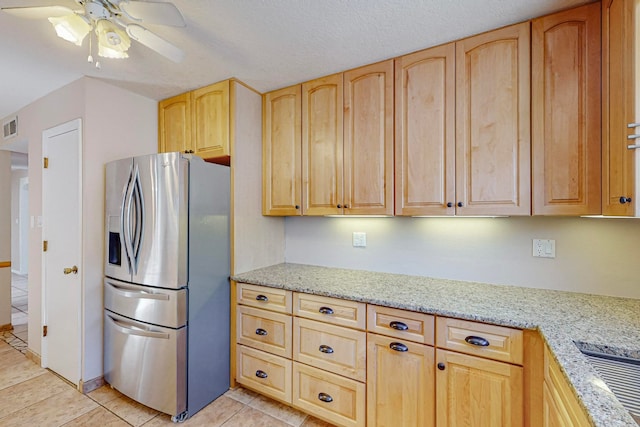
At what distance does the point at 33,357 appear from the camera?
2.61 meters

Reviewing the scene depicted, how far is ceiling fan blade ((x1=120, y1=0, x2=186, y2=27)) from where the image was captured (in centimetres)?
116

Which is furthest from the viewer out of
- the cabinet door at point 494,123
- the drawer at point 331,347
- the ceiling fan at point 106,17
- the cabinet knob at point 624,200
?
the drawer at point 331,347

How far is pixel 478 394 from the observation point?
1339mm

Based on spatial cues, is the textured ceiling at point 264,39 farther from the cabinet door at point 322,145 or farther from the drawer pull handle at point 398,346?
A: the drawer pull handle at point 398,346

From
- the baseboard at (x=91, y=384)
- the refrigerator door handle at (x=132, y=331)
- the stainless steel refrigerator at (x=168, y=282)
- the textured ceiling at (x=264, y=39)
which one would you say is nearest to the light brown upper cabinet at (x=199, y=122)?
the textured ceiling at (x=264, y=39)

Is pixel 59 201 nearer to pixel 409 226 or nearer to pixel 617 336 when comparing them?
pixel 409 226

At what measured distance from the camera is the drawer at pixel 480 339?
50.0 inches

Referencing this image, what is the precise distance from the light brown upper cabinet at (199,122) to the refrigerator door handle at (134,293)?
1087mm

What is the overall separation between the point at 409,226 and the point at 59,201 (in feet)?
9.24

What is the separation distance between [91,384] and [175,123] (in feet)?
7.07

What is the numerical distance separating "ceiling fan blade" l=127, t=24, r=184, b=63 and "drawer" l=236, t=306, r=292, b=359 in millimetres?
1648

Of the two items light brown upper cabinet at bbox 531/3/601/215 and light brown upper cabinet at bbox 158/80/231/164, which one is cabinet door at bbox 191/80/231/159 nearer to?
light brown upper cabinet at bbox 158/80/231/164

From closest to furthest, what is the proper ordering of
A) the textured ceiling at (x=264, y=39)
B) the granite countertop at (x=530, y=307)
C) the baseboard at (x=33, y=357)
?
the granite countertop at (x=530, y=307) → the textured ceiling at (x=264, y=39) → the baseboard at (x=33, y=357)

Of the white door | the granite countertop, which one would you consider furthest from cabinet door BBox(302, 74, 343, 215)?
the white door
